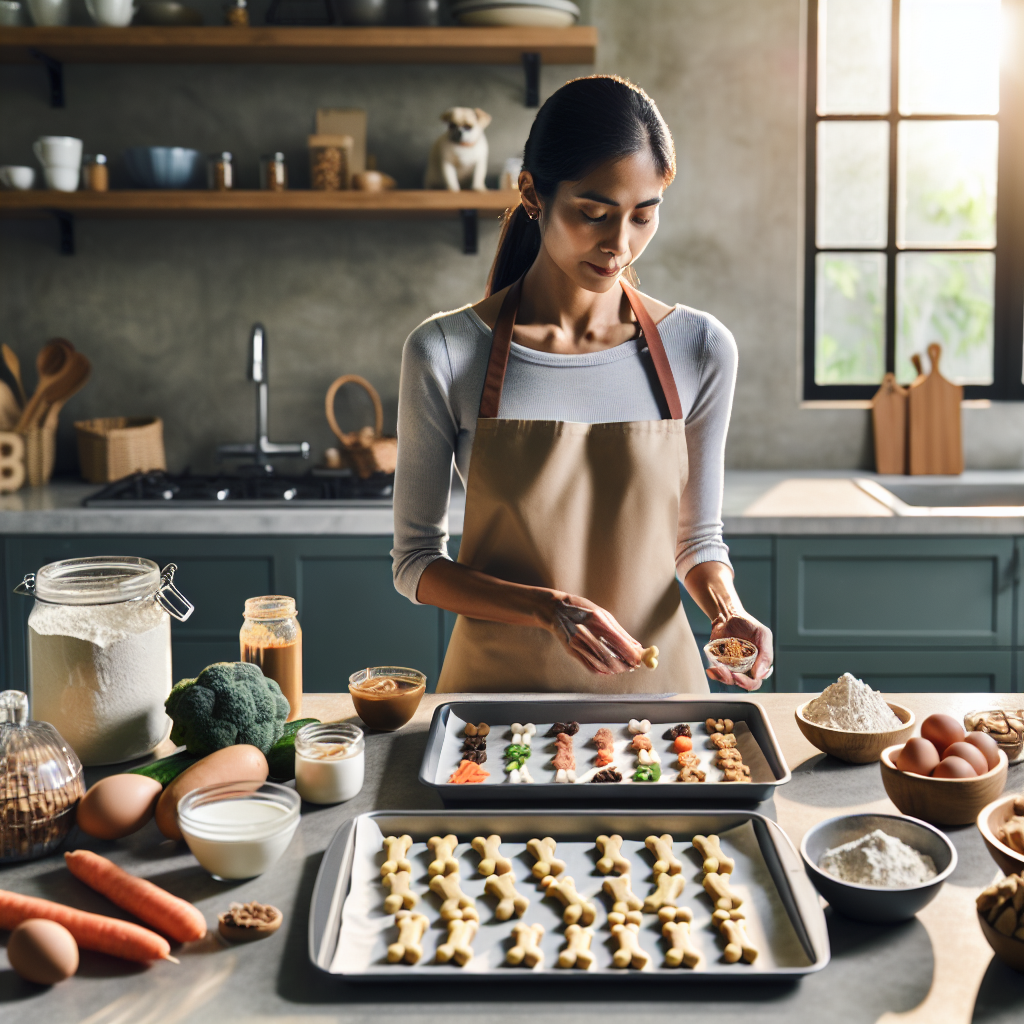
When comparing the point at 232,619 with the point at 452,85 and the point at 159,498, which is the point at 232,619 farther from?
the point at 452,85

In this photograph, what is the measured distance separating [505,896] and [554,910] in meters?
0.05

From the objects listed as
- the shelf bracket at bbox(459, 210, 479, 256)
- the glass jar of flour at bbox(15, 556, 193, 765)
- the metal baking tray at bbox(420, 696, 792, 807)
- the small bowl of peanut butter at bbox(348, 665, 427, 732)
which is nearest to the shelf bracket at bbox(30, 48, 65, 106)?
the shelf bracket at bbox(459, 210, 479, 256)

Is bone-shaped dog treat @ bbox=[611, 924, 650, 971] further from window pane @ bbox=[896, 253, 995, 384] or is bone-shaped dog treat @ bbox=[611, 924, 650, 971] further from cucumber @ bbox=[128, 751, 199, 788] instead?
window pane @ bbox=[896, 253, 995, 384]

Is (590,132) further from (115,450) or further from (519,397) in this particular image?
(115,450)

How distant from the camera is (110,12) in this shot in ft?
Result: 10.2

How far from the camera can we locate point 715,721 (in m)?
1.36

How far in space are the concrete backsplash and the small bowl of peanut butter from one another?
218cm

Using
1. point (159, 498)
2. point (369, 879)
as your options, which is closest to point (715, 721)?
point (369, 879)

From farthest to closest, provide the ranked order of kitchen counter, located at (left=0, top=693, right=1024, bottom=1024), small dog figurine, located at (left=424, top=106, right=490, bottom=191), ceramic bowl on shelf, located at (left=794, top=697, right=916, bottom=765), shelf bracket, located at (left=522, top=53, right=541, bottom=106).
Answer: shelf bracket, located at (left=522, top=53, right=541, bottom=106) → small dog figurine, located at (left=424, top=106, right=490, bottom=191) → ceramic bowl on shelf, located at (left=794, top=697, right=916, bottom=765) → kitchen counter, located at (left=0, top=693, right=1024, bottom=1024)

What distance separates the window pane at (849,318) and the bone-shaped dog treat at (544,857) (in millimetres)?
2804

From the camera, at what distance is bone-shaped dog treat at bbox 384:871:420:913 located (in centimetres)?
96

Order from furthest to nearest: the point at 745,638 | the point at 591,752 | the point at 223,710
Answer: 1. the point at 745,638
2. the point at 591,752
3. the point at 223,710

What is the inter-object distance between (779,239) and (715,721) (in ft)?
7.94

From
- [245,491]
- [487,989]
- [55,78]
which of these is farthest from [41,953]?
[55,78]
